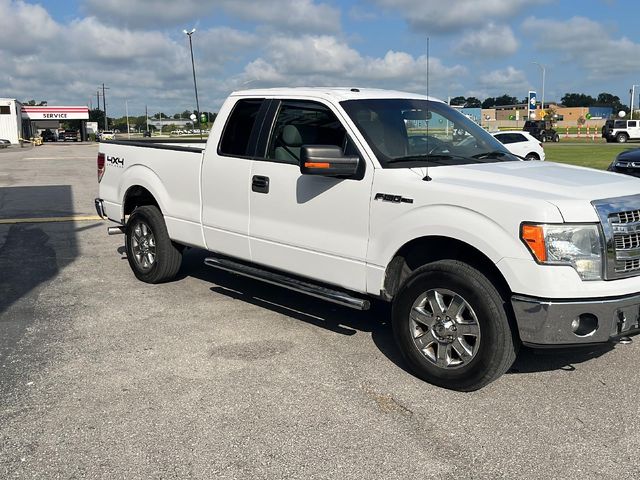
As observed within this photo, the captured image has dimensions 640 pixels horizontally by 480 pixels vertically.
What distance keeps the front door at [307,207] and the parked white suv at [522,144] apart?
55.6 feet

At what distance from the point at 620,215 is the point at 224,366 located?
2835 millimetres

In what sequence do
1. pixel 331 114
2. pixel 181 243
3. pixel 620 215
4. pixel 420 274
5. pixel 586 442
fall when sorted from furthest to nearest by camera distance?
pixel 181 243, pixel 331 114, pixel 420 274, pixel 620 215, pixel 586 442

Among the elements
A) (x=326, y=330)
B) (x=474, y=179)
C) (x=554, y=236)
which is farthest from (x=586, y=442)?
(x=326, y=330)

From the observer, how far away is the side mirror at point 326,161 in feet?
14.7

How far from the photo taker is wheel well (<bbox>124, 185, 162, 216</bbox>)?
6.93 metres

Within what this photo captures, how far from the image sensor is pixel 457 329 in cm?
416

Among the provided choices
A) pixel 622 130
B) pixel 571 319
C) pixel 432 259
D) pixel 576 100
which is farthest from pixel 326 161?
pixel 576 100

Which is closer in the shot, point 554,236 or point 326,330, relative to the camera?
point 554,236

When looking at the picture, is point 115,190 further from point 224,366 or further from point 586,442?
point 586,442

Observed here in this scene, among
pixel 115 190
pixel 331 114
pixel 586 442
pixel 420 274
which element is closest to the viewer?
pixel 586 442

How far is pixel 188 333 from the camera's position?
5.39m

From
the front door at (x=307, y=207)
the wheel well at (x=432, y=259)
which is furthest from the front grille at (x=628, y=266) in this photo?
the front door at (x=307, y=207)

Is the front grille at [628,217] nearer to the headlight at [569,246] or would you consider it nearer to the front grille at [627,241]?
the front grille at [627,241]

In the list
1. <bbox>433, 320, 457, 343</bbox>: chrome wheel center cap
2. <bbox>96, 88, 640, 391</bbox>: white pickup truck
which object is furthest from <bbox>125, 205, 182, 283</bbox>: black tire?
<bbox>433, 320, 457, 343</bbox>: chrome wheel center cap
